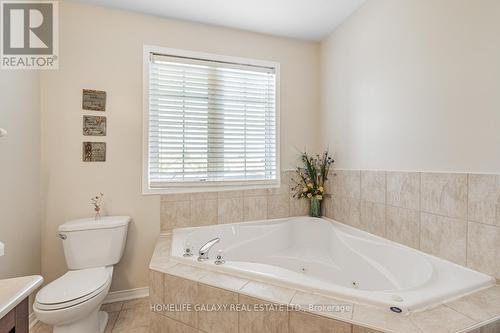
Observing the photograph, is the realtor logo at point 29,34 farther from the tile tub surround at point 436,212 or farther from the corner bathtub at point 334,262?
the tile tub surround at point 436,212

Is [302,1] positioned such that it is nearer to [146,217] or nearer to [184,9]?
[184,9]

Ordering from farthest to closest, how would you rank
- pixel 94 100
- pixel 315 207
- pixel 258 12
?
pixel 315 207, pixel 258 12, pixel 94 100

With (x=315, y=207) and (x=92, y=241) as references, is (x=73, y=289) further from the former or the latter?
(x=315, y=207)

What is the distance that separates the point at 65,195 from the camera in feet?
6.41

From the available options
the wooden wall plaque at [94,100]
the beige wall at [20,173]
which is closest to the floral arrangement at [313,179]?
the wooden wall plaque at [94,100]

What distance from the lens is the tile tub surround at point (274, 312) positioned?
0.93 m

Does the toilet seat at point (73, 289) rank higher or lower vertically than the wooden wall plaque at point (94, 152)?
lower

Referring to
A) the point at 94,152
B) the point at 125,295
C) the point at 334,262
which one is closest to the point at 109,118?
the point at 94,152

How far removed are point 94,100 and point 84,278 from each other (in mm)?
1421

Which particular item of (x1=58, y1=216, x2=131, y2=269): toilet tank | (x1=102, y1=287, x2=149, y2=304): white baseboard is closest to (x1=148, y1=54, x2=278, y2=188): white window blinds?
(x1=58, y1=216, x2=131, y2=269): toilet tank

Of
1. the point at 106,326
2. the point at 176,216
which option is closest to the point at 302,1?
the point at 176,216

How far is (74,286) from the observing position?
1.46 metres

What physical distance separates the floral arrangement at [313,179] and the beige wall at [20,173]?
7.61 ft

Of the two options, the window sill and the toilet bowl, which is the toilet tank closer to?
the toilet bowl
